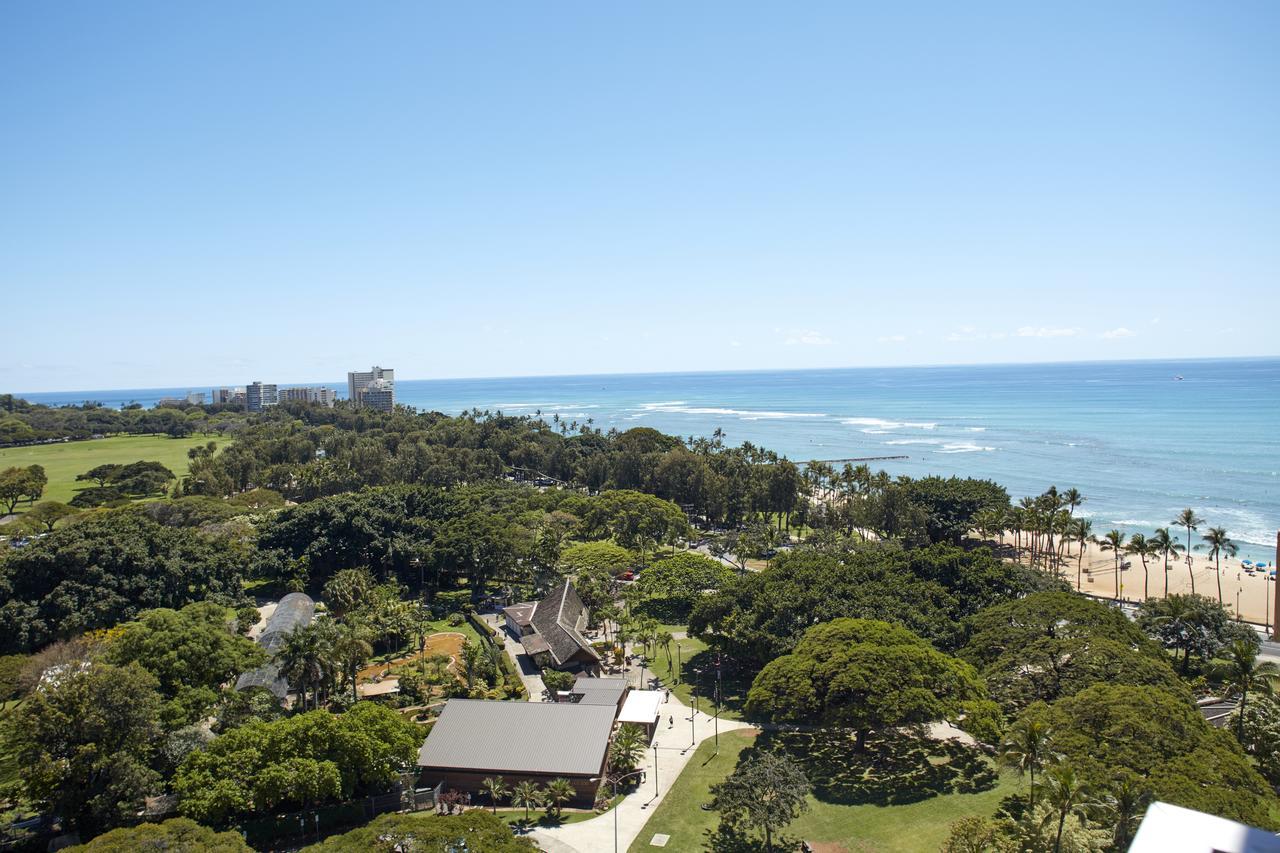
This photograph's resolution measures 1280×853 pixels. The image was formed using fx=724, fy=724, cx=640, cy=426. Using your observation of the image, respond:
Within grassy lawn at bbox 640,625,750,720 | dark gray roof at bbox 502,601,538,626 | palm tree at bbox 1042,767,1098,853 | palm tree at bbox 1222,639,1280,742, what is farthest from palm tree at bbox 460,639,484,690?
palm tree at bbox 1222,639,1280,742

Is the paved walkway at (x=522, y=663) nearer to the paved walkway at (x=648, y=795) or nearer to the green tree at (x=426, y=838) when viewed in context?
the paved walkway at (x=648, y=795)

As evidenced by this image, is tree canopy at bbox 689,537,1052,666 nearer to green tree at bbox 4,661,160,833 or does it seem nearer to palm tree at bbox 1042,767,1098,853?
palm tree at bbox 1042,767,1098,853

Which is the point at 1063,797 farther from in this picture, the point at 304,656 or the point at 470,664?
the point at 304,656

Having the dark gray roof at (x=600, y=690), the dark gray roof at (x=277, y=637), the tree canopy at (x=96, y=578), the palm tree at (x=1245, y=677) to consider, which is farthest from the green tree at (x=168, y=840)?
the palm tree at (x=1245, y=677)

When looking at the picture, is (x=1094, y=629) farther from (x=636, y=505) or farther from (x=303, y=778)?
(x=636, y=505)

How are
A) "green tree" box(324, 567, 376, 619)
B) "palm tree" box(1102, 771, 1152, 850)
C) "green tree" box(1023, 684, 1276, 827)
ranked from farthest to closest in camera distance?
"green tree" box(324, 567, 376, 619)
"green tree" box(1023, 684, 1276, 827)
"palm tree" box(1102, 771, 1152, 850)

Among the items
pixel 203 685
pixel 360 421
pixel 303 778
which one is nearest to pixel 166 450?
pixel 360 421
